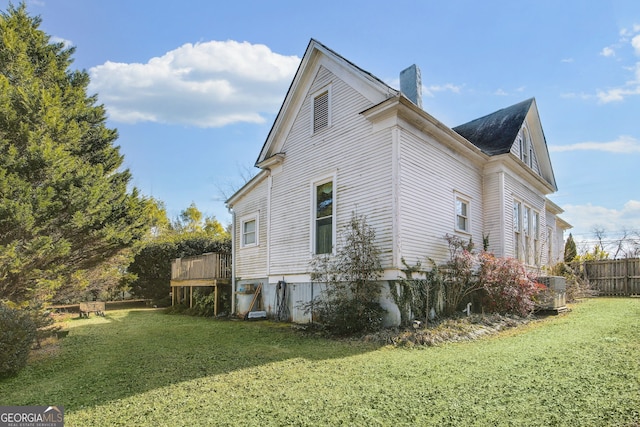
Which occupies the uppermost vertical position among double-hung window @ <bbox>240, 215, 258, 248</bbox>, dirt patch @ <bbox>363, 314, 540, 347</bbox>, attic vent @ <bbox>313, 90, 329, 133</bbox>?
attic vent @ <bbox>313, 90, 329, 133</bbox>

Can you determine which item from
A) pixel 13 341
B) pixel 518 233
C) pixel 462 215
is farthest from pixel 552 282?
pixel 13 341

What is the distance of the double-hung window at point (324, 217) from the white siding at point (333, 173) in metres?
0.25

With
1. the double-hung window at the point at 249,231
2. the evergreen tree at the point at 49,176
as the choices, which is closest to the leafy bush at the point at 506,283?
the double-hung window at the point at 249,231

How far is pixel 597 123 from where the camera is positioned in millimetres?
11820

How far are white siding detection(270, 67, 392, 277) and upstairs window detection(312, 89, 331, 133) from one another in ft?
0.63

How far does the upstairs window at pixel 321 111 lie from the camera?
1172cm

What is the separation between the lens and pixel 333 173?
1105 cm

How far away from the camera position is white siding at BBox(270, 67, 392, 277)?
31.9 ft

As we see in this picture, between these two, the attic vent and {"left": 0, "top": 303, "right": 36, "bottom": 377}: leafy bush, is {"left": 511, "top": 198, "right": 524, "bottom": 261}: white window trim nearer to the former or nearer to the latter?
the attic vent

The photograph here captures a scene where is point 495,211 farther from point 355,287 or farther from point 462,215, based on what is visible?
point 355,287

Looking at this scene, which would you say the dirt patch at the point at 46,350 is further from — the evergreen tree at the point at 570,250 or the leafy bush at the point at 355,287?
the evergreen tree at the point at 570,250

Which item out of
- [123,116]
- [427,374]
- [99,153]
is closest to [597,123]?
[427,374]

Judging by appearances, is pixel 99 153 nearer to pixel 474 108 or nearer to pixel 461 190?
pixel 461 190

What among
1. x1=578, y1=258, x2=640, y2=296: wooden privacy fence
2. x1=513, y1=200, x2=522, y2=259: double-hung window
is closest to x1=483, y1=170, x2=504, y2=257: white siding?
x1=513, y1=200, x2=522, y2=259: double-hung window
